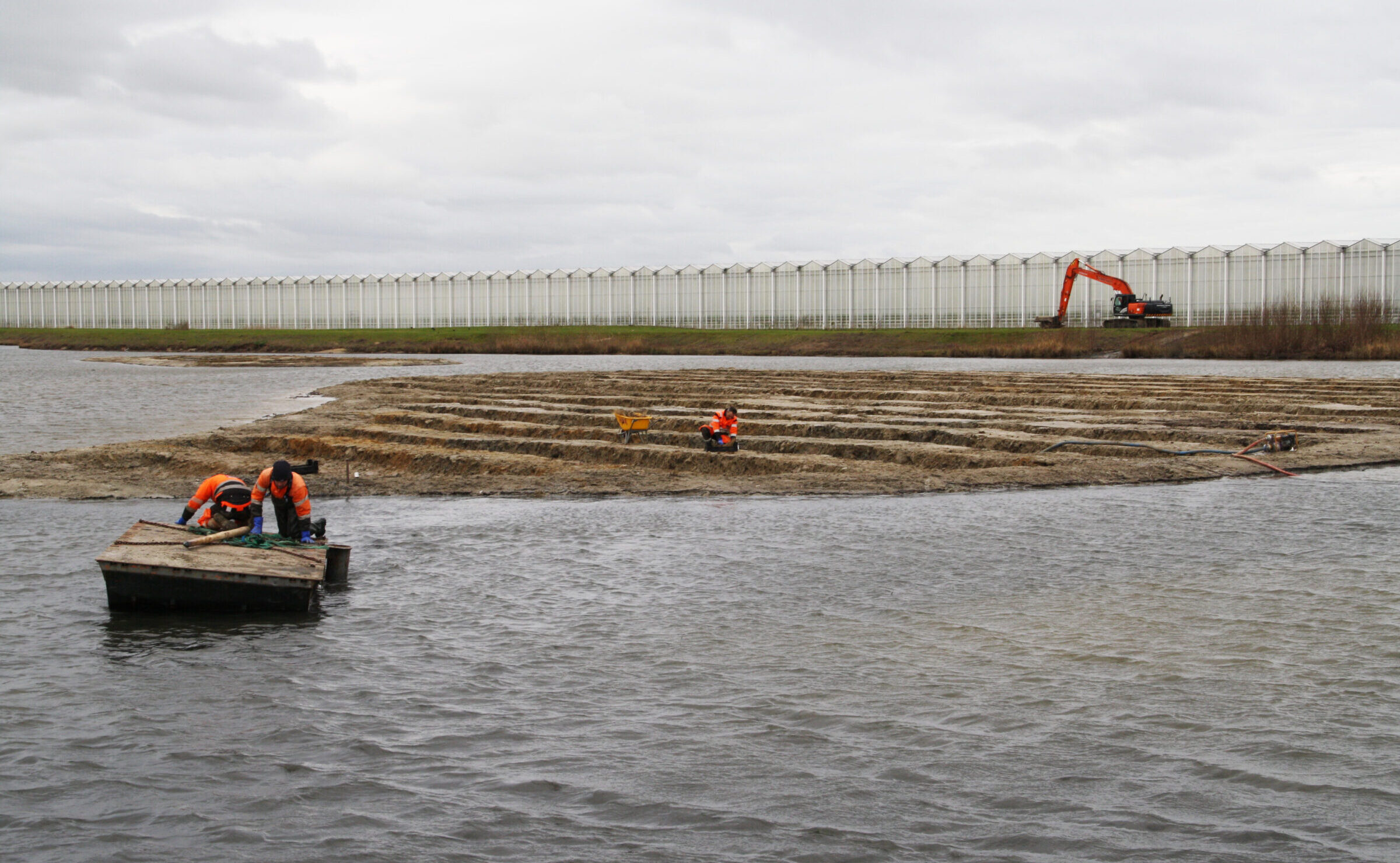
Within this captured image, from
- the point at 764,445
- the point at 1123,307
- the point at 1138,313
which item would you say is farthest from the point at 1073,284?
the point at 764,445

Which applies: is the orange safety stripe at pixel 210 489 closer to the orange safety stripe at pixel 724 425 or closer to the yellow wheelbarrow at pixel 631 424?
the orange safety stripe at pixel 724 425

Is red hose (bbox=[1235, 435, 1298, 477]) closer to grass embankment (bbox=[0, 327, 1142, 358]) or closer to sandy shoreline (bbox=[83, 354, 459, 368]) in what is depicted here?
grass embankment (bbox=[0, 327, 1142, 358])

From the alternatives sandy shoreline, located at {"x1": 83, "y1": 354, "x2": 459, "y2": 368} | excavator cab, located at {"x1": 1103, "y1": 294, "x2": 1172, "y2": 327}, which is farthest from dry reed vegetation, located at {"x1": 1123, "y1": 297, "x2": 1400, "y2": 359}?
sandy shoreline, located at {"x1": 83, "y1": 354, "x2": 459, "y2": 368}

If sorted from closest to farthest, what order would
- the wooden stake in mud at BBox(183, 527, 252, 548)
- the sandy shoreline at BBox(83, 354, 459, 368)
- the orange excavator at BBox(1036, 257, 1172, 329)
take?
the wooden stake in mud at BBox(183, 527, 252, 548) → the sandy shoreline at BBox(83, 354, 459, 368) → the orange excavator at BBox(1036, 257, 1172, 329)

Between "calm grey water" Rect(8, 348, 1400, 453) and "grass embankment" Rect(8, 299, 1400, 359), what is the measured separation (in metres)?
4.04

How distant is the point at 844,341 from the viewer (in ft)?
333

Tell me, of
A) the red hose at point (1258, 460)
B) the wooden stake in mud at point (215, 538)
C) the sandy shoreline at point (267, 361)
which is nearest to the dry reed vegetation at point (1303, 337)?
the sandy shoreline at point (267, 361)

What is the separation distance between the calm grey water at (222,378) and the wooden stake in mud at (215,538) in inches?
782

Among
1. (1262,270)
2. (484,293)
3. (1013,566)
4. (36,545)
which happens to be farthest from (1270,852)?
(484,293)

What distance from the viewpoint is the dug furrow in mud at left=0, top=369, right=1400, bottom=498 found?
82.1 ft

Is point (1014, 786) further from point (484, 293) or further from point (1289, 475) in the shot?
point (484, 293)

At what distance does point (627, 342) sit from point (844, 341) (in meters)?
18.6

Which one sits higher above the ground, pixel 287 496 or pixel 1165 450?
pixel 287 496

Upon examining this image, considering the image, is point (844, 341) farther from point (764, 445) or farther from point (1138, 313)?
point (764, 445)
